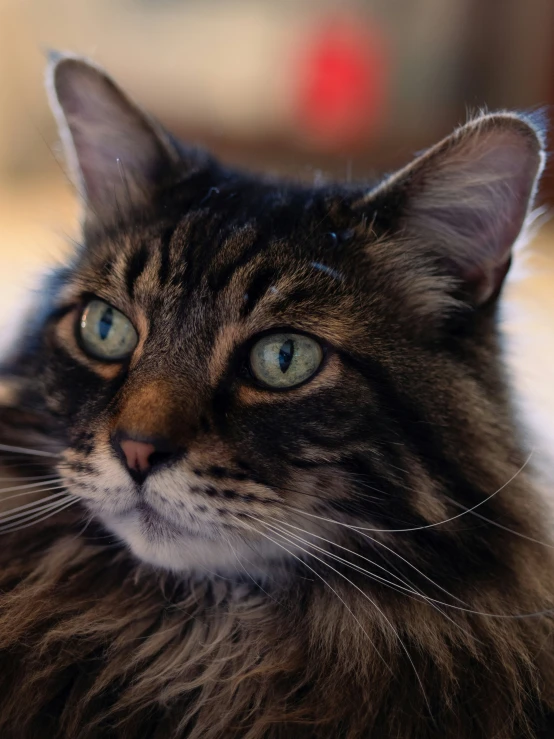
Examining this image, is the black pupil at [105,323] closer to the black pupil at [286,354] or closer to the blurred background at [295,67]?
the black pupil at [286,354]

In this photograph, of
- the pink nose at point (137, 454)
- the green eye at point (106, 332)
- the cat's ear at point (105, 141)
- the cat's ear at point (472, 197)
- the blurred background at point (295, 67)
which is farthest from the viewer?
the blurred background at point (295, 67)

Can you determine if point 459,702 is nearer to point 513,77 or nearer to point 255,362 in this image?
point 255,362

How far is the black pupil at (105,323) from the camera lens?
1.14m

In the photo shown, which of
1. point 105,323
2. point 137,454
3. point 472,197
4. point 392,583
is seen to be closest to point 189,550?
point 137,454

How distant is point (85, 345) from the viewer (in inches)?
45.7

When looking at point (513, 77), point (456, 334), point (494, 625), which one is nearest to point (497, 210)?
point (456, 334)

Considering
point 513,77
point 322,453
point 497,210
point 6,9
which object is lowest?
point 322,453

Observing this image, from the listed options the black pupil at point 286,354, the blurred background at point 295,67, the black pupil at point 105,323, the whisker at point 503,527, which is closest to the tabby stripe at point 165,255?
the black pupil at point 105,323

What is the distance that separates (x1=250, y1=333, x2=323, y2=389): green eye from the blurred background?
6.35 ft

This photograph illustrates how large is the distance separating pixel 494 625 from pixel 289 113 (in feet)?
8.56

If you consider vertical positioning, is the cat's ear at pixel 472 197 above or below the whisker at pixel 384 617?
above

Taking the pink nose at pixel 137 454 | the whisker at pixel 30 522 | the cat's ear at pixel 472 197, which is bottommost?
the whisker at pixel 30 522

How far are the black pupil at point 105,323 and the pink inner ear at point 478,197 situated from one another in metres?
0.47

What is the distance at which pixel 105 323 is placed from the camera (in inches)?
45.2
